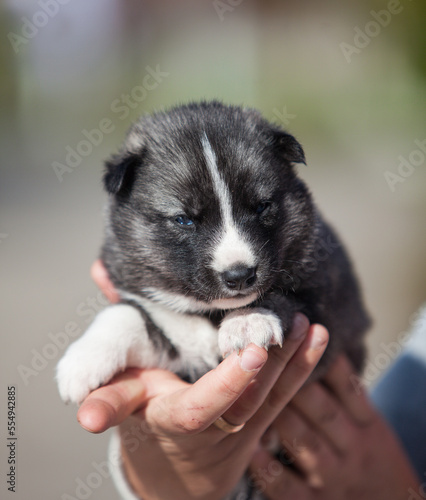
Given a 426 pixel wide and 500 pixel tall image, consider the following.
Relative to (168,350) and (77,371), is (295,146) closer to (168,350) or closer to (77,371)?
(168,350)

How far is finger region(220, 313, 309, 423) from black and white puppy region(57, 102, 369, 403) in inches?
2.4

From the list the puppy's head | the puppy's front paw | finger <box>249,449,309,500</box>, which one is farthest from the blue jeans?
the puppy's front paw

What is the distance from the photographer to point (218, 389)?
1979mm

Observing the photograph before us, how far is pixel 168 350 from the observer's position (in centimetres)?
275

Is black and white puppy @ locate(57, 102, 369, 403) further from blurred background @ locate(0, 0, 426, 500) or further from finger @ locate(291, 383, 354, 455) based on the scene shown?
blurred background @ locate(0, 0, 426, 500)

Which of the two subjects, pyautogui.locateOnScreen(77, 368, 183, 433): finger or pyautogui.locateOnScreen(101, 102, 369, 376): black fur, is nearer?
pyautogui.locateOnScreen(77, 368, 183, 433): finger

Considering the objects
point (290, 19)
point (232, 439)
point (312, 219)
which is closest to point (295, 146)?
point (312, 219)

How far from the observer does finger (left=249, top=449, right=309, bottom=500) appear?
3.26 metres

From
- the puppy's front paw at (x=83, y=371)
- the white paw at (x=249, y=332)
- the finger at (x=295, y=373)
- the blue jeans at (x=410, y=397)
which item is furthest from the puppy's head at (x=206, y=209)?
the blue jeans at (x=410, y=397)

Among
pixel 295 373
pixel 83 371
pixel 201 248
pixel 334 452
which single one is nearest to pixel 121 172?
pixel 201 248

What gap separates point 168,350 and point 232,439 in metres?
0.59

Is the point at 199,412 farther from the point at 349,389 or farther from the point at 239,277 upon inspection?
the point at 349,389

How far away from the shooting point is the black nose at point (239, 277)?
7.30 feet

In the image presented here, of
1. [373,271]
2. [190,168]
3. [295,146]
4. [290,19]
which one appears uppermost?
[290,19]
